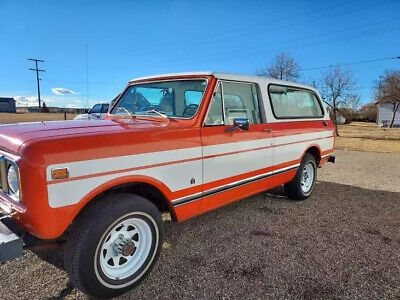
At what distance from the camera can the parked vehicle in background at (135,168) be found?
2285mm

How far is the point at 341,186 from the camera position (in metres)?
6.50

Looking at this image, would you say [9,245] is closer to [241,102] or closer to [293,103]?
[241,102]

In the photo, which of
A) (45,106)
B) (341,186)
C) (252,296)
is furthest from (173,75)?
(45,106)

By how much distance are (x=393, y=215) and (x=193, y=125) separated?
362 centimetres

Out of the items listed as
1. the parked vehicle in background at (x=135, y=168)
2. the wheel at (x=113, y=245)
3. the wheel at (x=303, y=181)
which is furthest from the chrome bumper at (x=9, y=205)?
the wheel at (x=303, y=181)

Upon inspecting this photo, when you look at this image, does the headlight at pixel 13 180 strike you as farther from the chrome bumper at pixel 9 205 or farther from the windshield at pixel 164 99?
the windshield at pixel 164 99

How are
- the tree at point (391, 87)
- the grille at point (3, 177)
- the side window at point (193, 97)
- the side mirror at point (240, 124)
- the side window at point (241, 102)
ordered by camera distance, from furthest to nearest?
the tree at point (391, 87) < the side window at point (241, 102) < the side window at point (193, 97) < the side mirror at point (240, 124) < the grille at point (3, 177)

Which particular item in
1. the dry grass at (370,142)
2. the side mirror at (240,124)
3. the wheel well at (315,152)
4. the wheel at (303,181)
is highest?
the side mirror at (240,124)

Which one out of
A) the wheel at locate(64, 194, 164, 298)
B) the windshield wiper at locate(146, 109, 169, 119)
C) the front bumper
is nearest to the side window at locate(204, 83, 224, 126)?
the windshield wiper at locate(146, 109, 169, 119)

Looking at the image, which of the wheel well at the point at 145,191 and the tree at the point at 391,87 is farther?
the tree at the point at 391,87

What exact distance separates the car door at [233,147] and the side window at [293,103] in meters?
0.47

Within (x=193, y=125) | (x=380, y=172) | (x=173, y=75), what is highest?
(x=173, y=75)

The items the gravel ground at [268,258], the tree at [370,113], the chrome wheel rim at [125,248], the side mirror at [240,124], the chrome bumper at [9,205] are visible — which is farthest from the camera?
the tree at [370,113]

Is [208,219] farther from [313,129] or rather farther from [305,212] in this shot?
[313,129]
